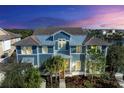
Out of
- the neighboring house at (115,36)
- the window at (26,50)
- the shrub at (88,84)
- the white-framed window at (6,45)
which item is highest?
the neighboring house at (115,36)

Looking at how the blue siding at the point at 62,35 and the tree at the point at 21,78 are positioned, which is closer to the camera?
the tree at the point at 21,78

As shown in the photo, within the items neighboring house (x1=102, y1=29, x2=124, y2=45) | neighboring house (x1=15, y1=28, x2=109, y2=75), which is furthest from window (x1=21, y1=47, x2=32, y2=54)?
neighboring house (x1=102, y1=29, x2=124, y2=45)

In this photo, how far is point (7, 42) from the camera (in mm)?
4992

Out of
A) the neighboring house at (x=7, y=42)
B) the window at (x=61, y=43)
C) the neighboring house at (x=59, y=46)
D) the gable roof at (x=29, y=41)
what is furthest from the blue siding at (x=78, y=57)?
the neighboring house at (x=7, y=42)

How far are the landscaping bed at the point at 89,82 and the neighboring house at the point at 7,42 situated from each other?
3.70ft

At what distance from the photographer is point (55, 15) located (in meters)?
4.89

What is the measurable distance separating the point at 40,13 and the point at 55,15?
26 cm

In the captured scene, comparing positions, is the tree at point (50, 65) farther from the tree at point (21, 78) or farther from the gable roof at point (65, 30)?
the gable roof at point (65, 30)

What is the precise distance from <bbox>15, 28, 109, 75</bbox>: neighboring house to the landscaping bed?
0.65 feet

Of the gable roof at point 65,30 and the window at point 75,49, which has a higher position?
the gable roof at point 65,30

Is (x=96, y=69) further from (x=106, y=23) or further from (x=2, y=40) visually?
(x=2, y=40)

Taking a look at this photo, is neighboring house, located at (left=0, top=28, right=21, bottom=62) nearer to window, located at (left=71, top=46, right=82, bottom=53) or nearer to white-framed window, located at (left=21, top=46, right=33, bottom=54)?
white-framed window, located at (left=21, top=46, right=33, bottom=54)

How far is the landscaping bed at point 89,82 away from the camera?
16.4 ft
